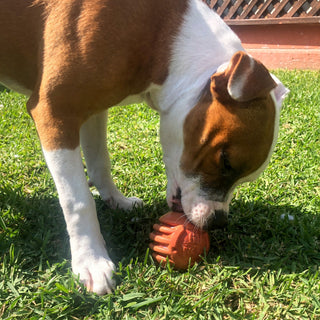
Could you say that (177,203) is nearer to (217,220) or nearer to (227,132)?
(217,220)

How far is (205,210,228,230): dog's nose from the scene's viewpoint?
2408mm

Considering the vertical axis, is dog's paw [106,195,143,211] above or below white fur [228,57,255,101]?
below

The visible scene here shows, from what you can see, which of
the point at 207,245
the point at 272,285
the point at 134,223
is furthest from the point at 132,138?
the point at 272,285

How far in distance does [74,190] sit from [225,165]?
2.71 ft

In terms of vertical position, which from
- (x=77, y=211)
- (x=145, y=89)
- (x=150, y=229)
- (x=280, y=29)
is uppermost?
(x=145, y=89)

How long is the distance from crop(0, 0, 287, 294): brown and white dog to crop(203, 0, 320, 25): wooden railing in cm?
578

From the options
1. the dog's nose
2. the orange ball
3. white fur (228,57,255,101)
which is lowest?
the orange ball

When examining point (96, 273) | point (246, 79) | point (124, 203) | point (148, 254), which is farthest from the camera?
point (124, 203)

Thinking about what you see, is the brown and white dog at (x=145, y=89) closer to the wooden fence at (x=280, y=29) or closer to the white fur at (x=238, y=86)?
the white fur at (x=238, y=86)

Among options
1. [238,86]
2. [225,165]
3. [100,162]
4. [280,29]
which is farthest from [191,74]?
[280,29]

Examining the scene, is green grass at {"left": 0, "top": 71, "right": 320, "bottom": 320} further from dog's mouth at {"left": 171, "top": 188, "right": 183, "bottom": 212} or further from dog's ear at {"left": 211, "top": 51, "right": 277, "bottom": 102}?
dog's ear at {"left": 211, "top": 51, "right": 277, "bottom": 102}

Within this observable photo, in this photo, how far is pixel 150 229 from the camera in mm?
2777

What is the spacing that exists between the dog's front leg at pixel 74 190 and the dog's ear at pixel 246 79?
33.6 inches

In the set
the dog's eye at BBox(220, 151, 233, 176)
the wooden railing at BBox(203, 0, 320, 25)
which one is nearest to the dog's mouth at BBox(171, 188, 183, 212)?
the dog's eye at BBox(220, 151, 233, 176)
